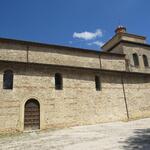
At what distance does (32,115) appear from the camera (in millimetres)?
13055

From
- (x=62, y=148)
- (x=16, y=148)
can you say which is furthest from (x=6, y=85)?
(x=62, y=148)

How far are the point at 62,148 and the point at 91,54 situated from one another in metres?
12.5

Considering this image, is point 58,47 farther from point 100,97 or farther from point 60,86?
point 100,97

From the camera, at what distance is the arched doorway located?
1277cm

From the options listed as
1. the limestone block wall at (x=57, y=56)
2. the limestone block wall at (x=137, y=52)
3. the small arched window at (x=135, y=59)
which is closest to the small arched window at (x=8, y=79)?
the limestone block wall at (x=57, y=56)

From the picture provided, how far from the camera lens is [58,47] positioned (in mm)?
17672

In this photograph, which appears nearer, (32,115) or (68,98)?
(32,115)

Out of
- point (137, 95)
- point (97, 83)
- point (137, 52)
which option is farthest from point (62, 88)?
point (137, 52)

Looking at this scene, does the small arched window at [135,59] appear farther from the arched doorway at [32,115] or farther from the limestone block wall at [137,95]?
the arched doorway at [32,115]

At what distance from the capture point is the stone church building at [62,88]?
1285 centimetres

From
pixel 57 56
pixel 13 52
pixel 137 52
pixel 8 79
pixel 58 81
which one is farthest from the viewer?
pixel 137 52

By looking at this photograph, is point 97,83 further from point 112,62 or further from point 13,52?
point 13,52

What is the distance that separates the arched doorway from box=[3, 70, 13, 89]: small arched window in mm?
1641

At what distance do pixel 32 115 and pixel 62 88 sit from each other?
294cm
